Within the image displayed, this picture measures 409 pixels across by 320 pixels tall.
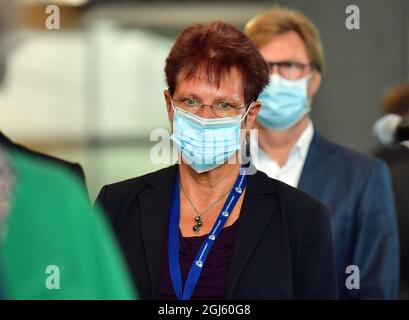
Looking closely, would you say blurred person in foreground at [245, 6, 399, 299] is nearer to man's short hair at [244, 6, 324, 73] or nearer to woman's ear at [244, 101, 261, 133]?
man's short hair at [244, 6, 324, 73]

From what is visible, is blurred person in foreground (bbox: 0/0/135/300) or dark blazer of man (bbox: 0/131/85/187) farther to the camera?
dark blazer of man (bbox: 0/131/85/187)

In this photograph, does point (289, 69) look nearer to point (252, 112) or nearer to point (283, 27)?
point (283, 27)

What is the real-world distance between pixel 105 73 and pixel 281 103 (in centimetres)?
52

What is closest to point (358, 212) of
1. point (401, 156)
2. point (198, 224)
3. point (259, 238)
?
point (401, 156)

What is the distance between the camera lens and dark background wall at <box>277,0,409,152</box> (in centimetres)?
248

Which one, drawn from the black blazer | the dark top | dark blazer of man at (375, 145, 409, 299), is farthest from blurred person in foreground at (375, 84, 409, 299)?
the dark top

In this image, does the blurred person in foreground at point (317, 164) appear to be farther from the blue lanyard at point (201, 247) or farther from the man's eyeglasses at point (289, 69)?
the blue lanyard at point (201, 247)

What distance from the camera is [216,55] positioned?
1.99 m

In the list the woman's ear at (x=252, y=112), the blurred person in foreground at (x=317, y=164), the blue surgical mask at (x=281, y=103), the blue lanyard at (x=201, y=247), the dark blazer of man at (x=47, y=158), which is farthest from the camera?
the blue surgical mask at (x=281, y=103)

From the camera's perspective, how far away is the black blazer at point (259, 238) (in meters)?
2.01

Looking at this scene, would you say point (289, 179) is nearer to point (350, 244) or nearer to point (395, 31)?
point (350, 244)

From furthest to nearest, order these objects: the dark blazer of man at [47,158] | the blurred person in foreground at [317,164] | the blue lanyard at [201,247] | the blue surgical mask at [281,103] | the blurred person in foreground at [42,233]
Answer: the blue surgical mask at [281,103]
the blurred person in foreground at [317,164]
the dark blazer of man at [47,158]
the blue lanyard at [201,247]
the blurred person in foreground at [42,233]

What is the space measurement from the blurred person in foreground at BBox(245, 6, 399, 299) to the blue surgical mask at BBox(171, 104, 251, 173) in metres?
0.20

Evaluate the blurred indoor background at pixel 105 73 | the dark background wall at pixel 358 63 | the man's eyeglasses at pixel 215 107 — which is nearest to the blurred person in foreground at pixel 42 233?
the man's eyeglasses at pixel 215 107
